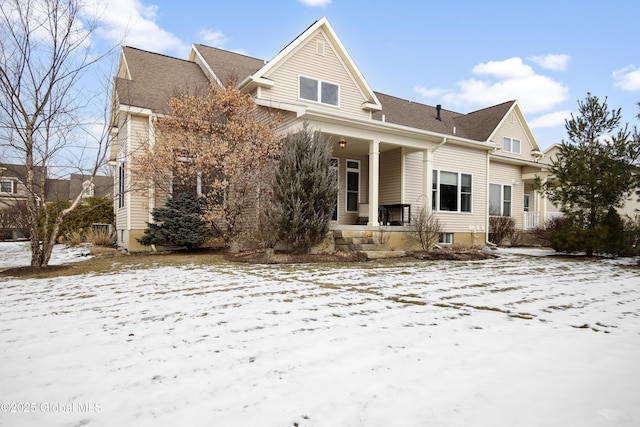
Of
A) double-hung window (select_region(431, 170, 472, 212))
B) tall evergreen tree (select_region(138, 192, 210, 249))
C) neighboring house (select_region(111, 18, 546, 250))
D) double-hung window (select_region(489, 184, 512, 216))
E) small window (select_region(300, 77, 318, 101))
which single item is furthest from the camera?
double-hung window (select_region(489, 184, 512, 216))

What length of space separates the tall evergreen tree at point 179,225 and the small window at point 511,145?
14.5 meters

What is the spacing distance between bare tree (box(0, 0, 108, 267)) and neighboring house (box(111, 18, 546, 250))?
2526mm

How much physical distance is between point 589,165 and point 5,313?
12.1 m

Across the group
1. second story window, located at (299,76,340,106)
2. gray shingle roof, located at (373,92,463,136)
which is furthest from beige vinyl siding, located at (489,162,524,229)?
second story window, located at (299,76,340,106)

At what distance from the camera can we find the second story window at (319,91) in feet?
41.3

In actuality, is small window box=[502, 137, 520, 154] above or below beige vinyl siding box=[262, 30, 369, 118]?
below

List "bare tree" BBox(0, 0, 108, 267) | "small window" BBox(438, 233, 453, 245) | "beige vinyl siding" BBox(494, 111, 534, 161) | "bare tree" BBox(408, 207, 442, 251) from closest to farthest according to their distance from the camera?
1. "bare tree" BBox(0, 0, 108, 267)
2. "bare tree" BBox(408, 207, 442, 251)
3. "small window" BBox(438, 233, 453, 245)
4. "beige vinyl siding" BBox(494, 111, 534, 161)

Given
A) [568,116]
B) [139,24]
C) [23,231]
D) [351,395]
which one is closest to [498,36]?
[568,116]

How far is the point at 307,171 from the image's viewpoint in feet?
27.1

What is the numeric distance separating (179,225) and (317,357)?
26.9 ft

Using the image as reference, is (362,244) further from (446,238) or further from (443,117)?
(443,117)

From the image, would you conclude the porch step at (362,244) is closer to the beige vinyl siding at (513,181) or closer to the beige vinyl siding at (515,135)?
the beige vinyl siding at (513,181)

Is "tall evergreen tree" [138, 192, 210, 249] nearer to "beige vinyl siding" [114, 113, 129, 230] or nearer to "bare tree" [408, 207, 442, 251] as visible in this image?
"beige vinyl siding" [114, 113, 129, 230]

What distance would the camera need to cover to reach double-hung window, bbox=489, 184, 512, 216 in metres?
16.3
